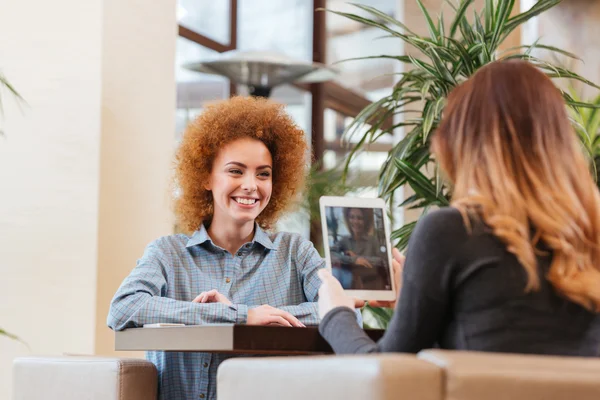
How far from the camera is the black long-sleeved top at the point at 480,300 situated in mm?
1452

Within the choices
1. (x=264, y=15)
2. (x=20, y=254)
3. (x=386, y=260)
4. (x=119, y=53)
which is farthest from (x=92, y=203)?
(x=264, y=15)

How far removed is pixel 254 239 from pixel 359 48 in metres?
6.05

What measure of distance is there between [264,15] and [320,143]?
4.19ft

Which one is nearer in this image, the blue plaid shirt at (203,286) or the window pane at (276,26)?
the blue plaid shirt at (203,286)

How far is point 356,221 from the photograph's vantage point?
6.18ft

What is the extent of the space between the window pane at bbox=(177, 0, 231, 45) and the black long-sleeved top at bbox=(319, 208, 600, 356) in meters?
5.19

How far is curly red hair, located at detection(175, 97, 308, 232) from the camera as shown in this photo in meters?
2.73

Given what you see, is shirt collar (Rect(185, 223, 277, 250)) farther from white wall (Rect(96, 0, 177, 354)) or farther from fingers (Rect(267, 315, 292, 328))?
white wall (Rect(96, 0, 177, 354))

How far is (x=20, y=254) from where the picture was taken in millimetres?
3764

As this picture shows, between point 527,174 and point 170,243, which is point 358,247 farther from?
point 170,243

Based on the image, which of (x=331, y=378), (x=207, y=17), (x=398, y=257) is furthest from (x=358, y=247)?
(x=207, y=17)

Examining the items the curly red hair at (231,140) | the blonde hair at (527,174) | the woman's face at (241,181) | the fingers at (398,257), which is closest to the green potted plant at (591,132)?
the curly red hair at (231,140)

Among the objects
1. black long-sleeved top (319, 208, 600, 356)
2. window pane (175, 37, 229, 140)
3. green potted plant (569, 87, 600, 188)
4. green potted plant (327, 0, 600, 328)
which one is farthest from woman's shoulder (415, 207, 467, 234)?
window pane (175, 37, 229, 140)

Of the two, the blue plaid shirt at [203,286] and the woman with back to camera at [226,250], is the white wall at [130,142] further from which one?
the blue plaid shirt at [203,286]
